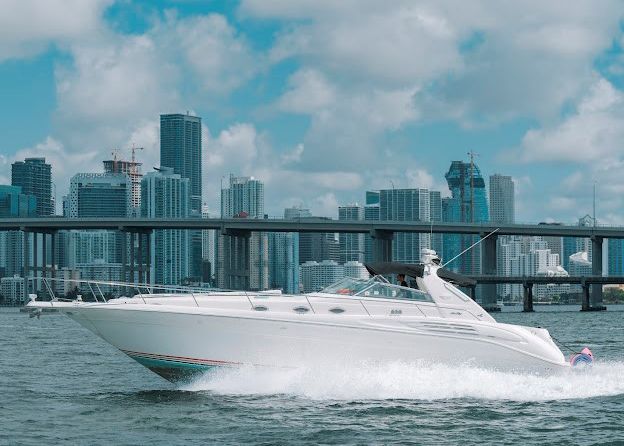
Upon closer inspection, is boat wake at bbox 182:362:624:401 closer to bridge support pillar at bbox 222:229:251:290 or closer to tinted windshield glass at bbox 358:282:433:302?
tinted windshield glass at bbox 358:282:433:302

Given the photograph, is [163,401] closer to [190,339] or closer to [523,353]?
[190,339]

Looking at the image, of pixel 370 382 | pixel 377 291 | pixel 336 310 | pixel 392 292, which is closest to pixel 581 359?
pixel 392 292

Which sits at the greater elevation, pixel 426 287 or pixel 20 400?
pixel 426 287

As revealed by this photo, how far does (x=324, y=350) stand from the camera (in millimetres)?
20734

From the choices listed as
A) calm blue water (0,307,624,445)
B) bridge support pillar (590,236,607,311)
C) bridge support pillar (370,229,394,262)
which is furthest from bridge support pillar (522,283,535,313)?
calm blue water (0,307,624,445)

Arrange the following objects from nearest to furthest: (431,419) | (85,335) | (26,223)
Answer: (431,419) < (85,335) < (26,223)

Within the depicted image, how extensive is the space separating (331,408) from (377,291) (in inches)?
113

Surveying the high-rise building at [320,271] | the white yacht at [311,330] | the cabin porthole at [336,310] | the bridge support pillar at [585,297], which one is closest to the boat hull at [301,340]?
the white yacht at [311,330]

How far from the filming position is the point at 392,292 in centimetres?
2186

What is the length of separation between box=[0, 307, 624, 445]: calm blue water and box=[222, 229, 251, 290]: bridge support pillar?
93.7 meters

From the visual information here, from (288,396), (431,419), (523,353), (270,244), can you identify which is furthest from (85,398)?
(270,244)

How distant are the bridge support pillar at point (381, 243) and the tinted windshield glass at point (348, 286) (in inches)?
3451

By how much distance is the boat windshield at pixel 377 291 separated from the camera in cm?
2180

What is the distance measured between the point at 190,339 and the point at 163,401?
1.29 meters
